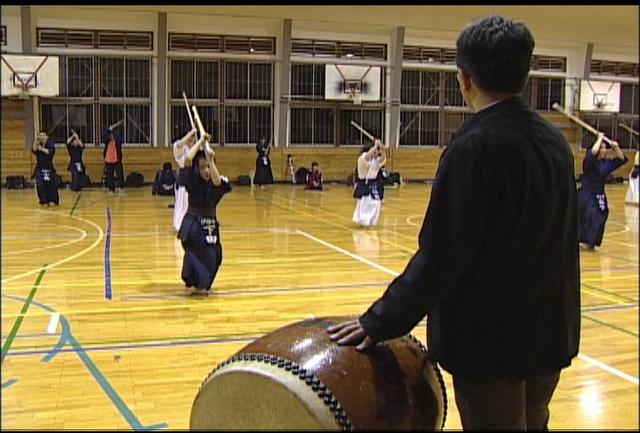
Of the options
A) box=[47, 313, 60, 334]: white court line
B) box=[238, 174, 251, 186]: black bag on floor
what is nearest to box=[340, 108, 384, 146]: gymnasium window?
box=[238, 174, 251, 186]: black bag on floor

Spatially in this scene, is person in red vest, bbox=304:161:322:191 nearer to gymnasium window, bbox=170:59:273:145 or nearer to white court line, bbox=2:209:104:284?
gymnasium window, bbox=170:59:273:145

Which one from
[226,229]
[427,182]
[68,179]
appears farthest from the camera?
[427,182]

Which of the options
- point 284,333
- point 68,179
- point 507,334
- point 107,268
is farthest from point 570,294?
point 68,179

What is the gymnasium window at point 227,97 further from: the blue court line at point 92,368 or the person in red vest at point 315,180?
the blue court line at point 92,368

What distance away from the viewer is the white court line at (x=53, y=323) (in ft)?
22.3

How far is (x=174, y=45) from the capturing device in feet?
76.5

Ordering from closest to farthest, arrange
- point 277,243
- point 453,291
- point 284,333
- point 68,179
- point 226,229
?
point 453,291
point 284,333
point 277,243
point 226,229
point 68,179

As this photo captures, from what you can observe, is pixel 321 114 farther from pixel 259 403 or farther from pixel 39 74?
pixel 259 403

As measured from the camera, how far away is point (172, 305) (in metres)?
8.00

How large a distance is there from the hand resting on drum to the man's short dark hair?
2.64 ft

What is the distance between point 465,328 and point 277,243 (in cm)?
1047

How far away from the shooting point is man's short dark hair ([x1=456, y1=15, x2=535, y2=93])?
2064 millimetres

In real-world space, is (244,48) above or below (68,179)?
above

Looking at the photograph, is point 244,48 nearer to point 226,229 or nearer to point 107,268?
point 226,229
